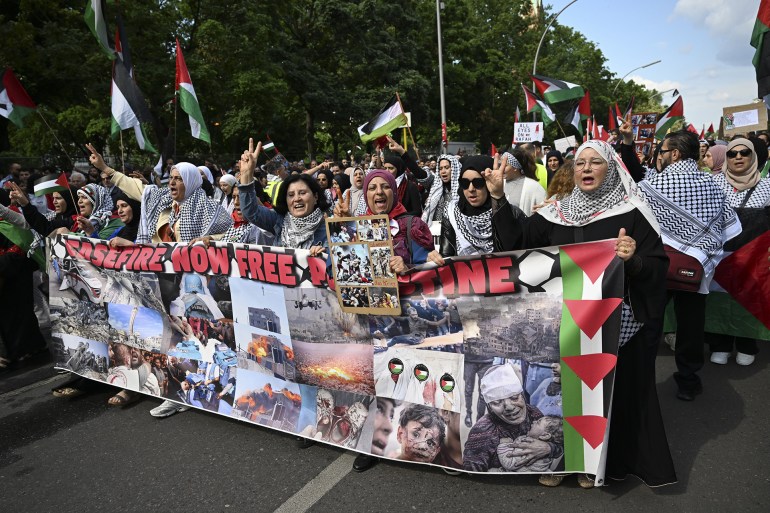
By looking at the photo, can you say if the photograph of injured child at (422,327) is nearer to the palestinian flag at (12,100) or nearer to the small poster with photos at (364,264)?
the small poster with photos at (364,264)

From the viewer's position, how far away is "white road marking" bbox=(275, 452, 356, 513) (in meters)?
2.93

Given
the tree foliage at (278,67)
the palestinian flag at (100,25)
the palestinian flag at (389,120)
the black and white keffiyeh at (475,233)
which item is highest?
the tree foliage at (278,67)

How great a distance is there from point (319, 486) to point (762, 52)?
Result: 485cm

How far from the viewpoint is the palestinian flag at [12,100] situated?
6852 millimetres

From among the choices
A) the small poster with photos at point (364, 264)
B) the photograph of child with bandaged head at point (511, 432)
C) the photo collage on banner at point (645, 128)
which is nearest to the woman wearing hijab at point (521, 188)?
the small poster with photos at point (364, 264)

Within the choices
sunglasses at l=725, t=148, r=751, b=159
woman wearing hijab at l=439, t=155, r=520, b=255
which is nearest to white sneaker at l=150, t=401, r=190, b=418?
woman wearing hijab at l=439, t=155, r=520, b=255

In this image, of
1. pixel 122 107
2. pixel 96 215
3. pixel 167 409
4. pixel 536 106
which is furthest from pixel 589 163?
pixel 536 106

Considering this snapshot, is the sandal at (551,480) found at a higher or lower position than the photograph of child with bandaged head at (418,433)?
lower

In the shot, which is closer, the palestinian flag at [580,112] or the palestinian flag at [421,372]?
the palestinian flag at [421,372]

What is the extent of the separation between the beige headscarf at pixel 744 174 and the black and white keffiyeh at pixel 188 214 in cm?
449

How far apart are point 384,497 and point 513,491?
27.5 inches

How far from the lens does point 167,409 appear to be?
4121mm

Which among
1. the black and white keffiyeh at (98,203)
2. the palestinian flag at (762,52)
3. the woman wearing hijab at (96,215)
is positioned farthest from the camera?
the black and white keffiyeh at (98,203)

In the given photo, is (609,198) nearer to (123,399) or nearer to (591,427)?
(591,427)
